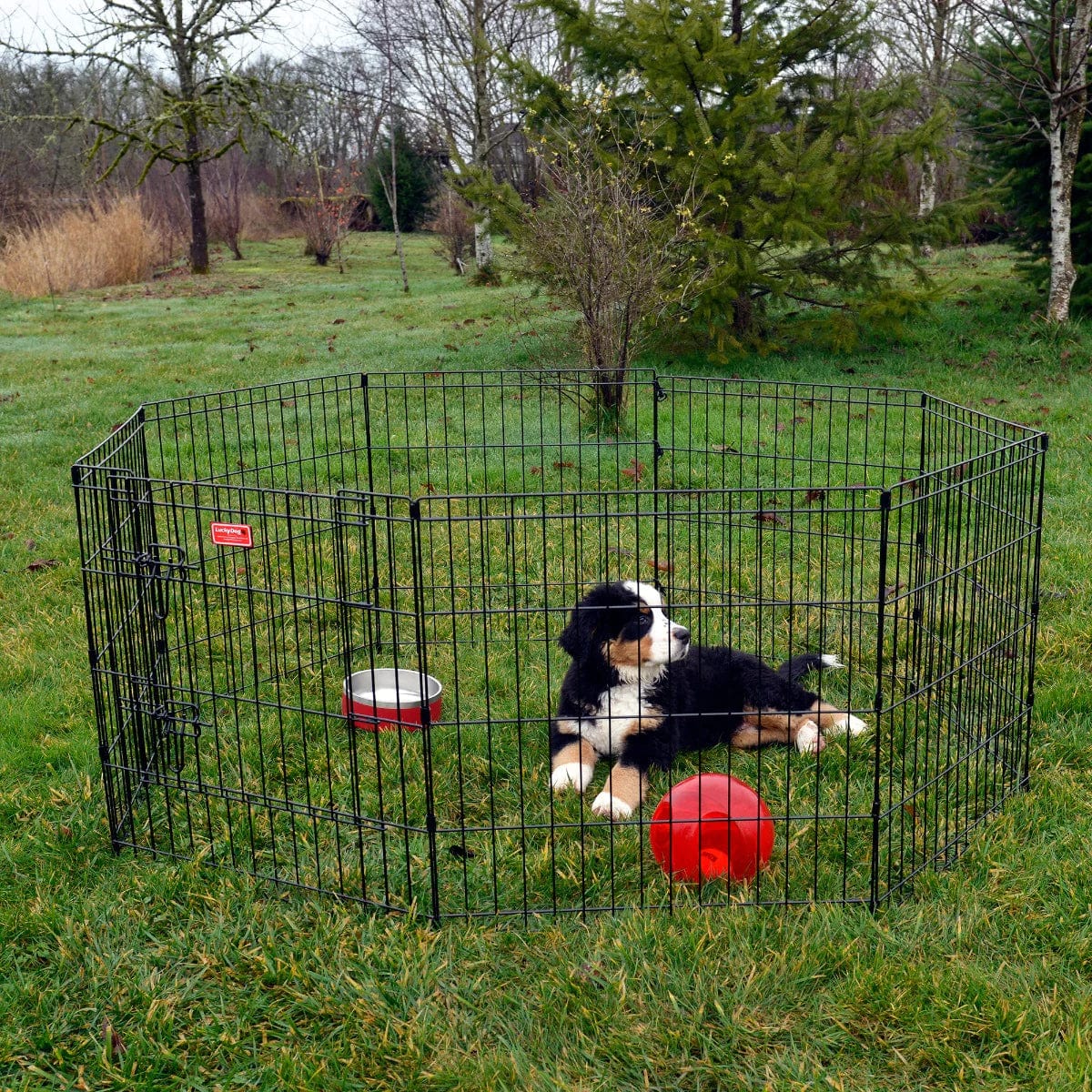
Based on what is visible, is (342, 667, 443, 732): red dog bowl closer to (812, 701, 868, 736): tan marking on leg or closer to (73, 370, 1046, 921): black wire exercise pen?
(73, 370, 1046, 921): black wire exercise pen

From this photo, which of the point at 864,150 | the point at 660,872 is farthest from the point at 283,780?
the point at 864,150

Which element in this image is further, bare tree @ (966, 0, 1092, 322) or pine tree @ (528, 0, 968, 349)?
bare tree @ (966, 0, 1092, 322)

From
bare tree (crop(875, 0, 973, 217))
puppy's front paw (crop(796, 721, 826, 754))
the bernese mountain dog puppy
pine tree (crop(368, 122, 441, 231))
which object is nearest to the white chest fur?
the bernese mountain dog puppy

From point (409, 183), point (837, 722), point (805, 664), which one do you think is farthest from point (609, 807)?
point (409, 183)

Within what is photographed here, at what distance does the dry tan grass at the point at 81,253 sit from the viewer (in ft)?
67.5

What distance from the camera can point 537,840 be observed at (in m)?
3.80

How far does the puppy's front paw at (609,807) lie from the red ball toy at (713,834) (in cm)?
26

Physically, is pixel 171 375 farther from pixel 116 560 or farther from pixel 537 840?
pixel 537 840

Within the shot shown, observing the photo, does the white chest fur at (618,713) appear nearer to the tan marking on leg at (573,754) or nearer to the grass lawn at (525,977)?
the tan marking on leg at (573,754)

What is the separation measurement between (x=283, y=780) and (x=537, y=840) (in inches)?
43.3

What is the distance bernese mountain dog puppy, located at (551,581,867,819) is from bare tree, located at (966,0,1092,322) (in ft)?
30.9

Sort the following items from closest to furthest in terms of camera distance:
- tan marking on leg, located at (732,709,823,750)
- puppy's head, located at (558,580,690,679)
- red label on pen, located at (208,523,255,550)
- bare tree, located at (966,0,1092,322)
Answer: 1. red label on pen, located at (208,523,255,550)
2. puppy's head, located at (558,580,690,679)
3. tan marking on leg, located at (732,709,823,750)
4. bare tree, located at (966,0,1092,322)

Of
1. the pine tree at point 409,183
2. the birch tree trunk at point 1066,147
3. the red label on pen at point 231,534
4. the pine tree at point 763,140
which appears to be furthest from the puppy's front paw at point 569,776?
the pine tree at point 409,183

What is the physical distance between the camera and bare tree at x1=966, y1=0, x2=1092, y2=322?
458 inches
